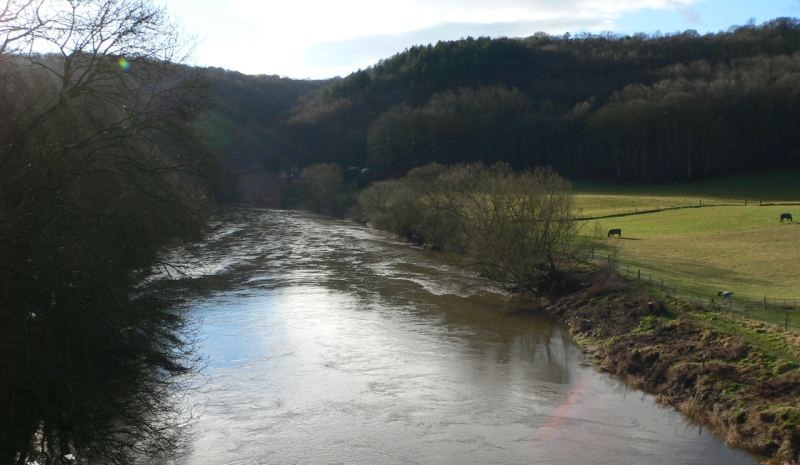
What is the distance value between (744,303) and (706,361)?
23.5ft

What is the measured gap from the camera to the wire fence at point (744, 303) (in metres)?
25.2

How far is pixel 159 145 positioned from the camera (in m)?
18.0

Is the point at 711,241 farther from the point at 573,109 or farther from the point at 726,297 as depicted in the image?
the point at 573,109

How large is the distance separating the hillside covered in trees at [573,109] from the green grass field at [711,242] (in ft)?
42.4

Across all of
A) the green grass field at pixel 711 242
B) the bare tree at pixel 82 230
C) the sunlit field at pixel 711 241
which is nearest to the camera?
the bare tree at pixel 82 230

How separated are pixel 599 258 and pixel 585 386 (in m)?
19.4

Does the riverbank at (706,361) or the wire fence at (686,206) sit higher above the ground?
the wire fence at (686,206)

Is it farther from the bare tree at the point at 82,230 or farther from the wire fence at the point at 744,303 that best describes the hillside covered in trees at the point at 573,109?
the bare tree at the point at 82,230

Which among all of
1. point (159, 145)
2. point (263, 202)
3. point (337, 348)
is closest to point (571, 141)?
point (263, 202)

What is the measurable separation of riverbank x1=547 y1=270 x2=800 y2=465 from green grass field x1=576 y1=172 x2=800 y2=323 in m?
2.93

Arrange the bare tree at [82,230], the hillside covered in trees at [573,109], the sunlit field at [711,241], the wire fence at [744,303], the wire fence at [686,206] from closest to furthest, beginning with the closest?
the bare tree at [82,230] < the wire fence at [744,303] < the sunlit field at [711,241] < the wire fence at [686,206] < the hillside covered in trees at [573,109]

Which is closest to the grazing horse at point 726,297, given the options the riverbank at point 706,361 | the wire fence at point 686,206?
the riverbank at point 706,361

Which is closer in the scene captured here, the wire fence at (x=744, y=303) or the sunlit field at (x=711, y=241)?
the wire fence at (x=744, y=303)

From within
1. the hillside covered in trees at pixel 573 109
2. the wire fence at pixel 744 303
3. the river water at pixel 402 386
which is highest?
the hillside covered in trees at pixel 573 109
